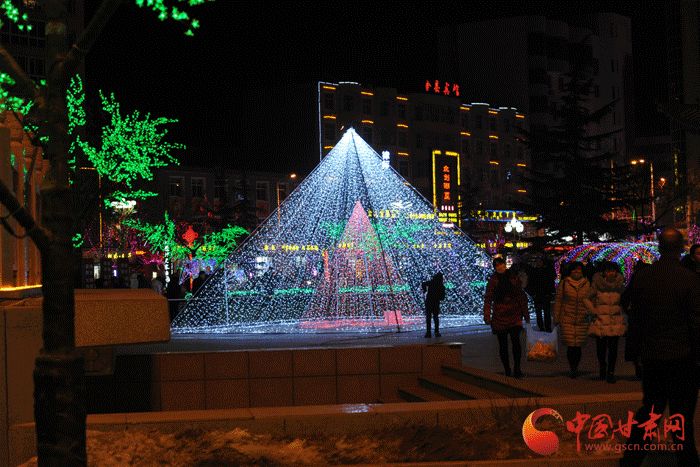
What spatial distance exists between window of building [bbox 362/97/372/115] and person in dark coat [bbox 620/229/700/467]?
65.3 meters

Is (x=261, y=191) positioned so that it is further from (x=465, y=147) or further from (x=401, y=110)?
(x=465, y=147)

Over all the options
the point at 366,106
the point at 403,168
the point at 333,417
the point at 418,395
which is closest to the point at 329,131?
the point at 366,106

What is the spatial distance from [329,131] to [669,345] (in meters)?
62.3

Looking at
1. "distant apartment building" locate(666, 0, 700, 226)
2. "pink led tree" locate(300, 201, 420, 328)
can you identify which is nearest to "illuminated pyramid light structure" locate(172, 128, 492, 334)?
"pink led tree" locate(300, 201, 420, 328)

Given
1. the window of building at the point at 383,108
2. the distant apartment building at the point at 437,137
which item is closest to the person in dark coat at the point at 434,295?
the distant apartment building at the point at 437,137

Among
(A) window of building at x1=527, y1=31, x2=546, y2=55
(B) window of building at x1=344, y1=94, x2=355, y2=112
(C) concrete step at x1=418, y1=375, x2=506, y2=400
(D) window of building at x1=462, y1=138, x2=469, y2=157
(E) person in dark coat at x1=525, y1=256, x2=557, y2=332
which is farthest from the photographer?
(A) window of building at x1=527, y1=31, x2=546, y2=55

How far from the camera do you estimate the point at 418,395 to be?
31.9 ft

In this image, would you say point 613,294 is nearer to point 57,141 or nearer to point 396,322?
point 57,141

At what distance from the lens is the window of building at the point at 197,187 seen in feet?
202

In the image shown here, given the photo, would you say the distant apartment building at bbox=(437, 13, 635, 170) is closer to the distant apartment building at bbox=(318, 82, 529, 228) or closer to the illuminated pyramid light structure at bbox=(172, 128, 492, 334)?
the distant apartment building at bbox=(318, 82, 529, 228)

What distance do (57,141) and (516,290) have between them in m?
7.74

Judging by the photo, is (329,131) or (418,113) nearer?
(329,131)

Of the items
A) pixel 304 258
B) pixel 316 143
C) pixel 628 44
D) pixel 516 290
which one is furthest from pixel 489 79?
pixel 516 290

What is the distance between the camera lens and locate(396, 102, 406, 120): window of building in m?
73.4
